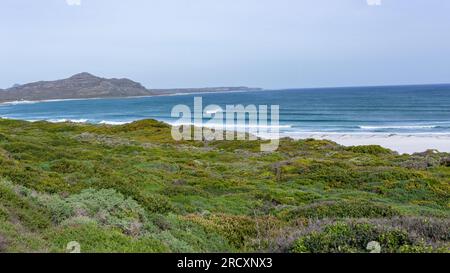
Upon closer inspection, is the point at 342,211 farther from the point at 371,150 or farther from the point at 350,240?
the point at 371,150

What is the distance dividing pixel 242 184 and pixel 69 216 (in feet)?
33.3

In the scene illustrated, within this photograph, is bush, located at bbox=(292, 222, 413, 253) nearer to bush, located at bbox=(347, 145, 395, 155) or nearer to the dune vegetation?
the dune vegetation

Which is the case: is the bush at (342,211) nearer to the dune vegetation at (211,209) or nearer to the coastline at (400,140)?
the dune vegetation at (211,209)

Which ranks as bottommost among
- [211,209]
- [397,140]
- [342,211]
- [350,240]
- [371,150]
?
[397,140]

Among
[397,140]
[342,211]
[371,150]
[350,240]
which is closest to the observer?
[350,240]

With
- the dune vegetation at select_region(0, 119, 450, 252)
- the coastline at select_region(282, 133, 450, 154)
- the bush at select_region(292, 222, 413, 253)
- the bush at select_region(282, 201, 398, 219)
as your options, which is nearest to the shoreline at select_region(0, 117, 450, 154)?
the coastline at select_region(282, 133, 450, 154)

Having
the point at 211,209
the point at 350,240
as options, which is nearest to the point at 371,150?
the point at 211,209

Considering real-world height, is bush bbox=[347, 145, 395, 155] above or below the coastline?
above

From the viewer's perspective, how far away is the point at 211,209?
13.2 m

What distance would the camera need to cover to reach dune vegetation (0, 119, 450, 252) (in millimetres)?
7254

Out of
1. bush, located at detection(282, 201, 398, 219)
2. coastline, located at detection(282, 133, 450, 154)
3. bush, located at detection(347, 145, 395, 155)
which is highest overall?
bush, located at detection(282, 201, 398, 219)

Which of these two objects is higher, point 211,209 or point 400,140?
point 211,209

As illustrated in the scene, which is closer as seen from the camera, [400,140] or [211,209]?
[211,209]
